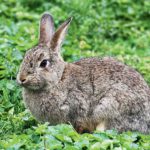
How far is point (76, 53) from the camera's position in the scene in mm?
11102

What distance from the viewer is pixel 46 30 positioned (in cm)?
923

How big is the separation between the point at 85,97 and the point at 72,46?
297cm

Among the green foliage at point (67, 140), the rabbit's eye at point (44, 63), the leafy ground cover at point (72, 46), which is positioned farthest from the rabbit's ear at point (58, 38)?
the green foliage at point (67, 140)

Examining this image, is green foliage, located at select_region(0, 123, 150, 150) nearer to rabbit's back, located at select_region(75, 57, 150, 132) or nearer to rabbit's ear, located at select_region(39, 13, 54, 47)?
rabbit's back, located at select_region(75, 57, 150, 132)

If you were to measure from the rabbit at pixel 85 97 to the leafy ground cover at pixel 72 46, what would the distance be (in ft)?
1.19

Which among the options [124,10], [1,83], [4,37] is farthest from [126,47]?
[1,83]

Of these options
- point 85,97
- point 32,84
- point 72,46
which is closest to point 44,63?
point 32,84

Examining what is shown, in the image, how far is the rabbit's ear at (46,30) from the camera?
29.7 feet

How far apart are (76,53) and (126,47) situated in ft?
4.97

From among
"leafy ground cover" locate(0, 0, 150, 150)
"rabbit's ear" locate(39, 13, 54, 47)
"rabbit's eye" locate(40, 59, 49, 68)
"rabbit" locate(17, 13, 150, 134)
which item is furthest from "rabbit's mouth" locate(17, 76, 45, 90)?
"rabbit's ear" locate(39, 13, 54, 47)

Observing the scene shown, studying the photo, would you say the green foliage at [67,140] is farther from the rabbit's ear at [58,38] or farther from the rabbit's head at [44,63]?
the rabbit's ear at [58,38]

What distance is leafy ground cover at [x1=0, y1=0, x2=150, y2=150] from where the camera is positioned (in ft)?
25.8

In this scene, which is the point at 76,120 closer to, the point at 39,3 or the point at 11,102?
the point at 11,102

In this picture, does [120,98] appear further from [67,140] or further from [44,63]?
[67,140]
